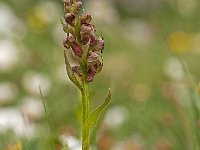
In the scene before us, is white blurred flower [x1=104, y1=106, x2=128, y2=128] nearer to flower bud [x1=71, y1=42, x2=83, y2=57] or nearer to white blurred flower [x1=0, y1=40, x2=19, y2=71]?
flower bud [x1=71, y1=42, x2=83, y2=57]

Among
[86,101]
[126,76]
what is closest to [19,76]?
[126,76]

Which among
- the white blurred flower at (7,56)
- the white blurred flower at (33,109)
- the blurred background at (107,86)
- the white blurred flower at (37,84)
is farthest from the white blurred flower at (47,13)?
the white blurred flower at (33,109)

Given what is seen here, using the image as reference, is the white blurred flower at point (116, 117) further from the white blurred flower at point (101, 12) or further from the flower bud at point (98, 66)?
the flower bud at point (98, 66)

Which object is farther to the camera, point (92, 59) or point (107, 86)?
point (107, 86)

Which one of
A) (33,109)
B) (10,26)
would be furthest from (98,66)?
(10,26)

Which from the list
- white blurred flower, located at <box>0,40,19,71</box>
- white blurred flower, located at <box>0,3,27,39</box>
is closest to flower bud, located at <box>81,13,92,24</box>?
white blurred flower, located at <box>0,40,19,71</box>

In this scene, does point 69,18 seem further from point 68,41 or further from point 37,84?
point 37,84
